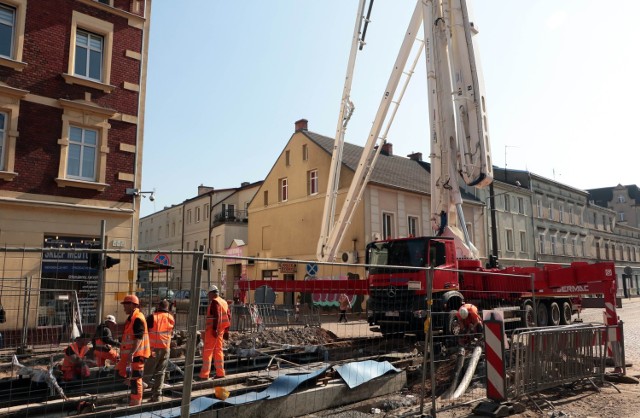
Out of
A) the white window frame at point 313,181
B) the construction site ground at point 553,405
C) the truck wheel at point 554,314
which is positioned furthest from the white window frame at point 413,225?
the construction site ground at point 553,405

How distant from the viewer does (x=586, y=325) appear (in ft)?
28.6

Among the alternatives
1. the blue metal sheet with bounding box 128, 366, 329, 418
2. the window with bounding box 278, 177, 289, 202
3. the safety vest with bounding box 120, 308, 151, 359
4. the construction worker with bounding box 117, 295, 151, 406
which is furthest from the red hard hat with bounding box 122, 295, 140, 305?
the window with bounding box 278, 177, 289, 202

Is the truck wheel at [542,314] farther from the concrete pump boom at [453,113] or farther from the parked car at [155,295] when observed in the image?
the parked car at [155,295]

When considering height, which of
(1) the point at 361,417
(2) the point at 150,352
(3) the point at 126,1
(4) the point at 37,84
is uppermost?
(3) the point at 126,1

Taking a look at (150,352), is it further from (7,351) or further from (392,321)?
(392,321)

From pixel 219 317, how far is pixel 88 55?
11.4m

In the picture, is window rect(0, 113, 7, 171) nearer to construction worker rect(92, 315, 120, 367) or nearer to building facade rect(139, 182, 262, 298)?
construction worker rect(92, 315, 120, 367)

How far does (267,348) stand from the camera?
11297mm

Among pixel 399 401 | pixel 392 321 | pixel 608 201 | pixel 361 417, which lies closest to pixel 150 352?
pixel 361 417

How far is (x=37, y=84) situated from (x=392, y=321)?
1188 centimetres

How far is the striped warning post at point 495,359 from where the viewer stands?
6977mm

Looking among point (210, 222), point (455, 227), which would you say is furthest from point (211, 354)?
point (210, 222)

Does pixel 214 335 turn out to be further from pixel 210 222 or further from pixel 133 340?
pixel 210 222

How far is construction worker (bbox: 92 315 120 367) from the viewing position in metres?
7.50
